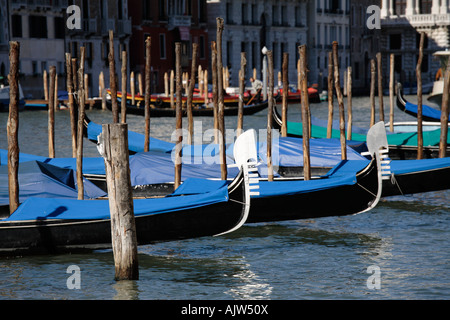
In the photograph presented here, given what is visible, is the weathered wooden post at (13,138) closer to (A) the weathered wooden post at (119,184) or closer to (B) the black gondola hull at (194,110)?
(A) the weathered wooden post at (119,184)

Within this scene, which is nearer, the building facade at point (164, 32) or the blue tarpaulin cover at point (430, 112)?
the blue tarpaulin cover at point (430, 112)

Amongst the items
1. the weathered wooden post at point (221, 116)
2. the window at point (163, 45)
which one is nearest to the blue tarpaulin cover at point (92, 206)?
the weathered wooden post at point (221, 116)

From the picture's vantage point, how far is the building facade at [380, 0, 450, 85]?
50000 millimetres

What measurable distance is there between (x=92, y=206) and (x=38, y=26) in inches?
973

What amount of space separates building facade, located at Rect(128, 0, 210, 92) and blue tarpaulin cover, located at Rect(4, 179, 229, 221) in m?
27.5

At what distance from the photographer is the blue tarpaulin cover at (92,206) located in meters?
8.86

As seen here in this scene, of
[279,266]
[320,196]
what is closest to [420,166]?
[320,196]

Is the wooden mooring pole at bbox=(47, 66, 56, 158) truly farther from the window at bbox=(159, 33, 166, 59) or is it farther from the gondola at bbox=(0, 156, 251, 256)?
the window at bbox=(159, 33, 166, 59)

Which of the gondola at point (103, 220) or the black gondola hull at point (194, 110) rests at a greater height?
the gondola at point (103, 220)

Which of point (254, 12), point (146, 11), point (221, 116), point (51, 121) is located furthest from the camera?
point (254, 12)

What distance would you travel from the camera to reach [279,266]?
29.4 ft

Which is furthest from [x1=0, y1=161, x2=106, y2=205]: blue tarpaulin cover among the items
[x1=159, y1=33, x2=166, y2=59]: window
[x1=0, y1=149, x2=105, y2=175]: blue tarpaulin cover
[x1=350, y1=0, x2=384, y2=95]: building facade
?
[x1=350, y1=0, x2=384, y2=95]: building facade

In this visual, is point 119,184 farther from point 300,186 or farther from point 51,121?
point 51,121
